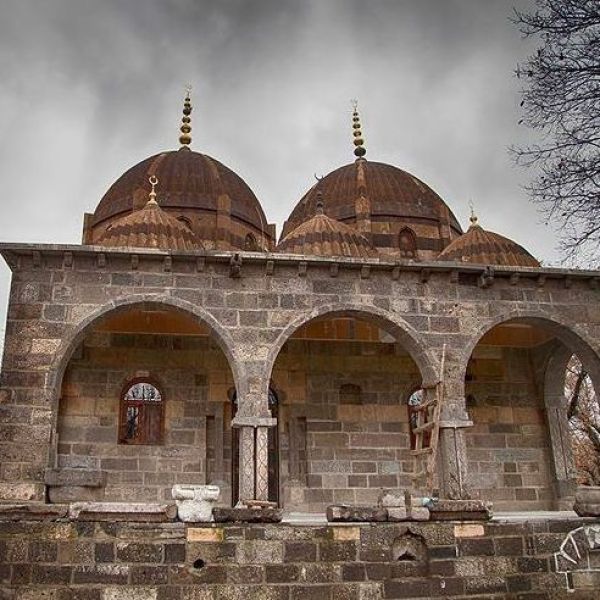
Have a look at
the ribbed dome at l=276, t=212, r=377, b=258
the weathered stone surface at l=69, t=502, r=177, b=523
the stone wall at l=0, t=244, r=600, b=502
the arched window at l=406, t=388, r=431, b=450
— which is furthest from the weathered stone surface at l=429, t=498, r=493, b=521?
the ribbed dome at l=276, t=212, r=377, b=258

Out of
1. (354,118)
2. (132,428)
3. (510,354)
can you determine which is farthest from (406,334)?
(354,118)

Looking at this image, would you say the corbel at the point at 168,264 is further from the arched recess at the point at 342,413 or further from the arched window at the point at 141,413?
the arched window at the point at 141,413

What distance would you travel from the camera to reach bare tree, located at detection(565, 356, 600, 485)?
2097cm

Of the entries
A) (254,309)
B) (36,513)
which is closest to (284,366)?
(254,309)

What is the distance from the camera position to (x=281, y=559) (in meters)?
6.62

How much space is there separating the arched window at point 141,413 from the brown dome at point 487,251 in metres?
6.06

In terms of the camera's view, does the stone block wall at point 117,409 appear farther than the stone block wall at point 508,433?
No

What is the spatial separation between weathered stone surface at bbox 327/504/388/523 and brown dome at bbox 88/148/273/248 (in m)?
9.21

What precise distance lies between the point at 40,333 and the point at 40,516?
13.9 ft

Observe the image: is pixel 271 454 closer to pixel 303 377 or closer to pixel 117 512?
pixel 303 377

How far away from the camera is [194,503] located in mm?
6652

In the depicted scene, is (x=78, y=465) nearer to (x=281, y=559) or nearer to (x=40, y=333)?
(x=40, y=333)

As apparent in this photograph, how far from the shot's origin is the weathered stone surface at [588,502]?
7352mm

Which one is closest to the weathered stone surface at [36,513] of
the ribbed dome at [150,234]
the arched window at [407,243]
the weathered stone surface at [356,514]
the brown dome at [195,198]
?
the weathered stone surface at [356,514]
